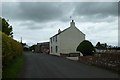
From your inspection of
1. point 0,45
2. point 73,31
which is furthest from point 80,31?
point 0,45

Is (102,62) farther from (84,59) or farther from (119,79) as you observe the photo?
(119,79)

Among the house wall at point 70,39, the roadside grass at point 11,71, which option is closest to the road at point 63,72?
the roadside grass at point 11,71

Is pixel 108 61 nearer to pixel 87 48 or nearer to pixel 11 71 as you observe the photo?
pixel 11 71

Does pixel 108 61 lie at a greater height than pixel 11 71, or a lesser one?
greater

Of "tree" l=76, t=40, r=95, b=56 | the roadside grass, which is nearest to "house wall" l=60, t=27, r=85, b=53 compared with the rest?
"tree" l=76, t=40, r=95, b=56

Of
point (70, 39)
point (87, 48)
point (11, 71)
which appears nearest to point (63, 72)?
point (11, 71)

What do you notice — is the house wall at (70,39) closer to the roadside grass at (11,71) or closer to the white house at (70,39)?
the white house at (70,39)

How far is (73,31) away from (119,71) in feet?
127

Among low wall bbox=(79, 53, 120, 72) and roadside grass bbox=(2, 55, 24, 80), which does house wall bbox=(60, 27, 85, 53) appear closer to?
low wall bbox=(79, 53, 120, 72)

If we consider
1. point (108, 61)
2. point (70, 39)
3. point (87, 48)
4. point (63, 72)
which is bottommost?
point (63, 72)

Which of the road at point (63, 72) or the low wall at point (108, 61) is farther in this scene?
the low wall at point (108, 61)

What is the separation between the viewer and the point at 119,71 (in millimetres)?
18094

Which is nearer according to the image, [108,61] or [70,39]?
[108,61]

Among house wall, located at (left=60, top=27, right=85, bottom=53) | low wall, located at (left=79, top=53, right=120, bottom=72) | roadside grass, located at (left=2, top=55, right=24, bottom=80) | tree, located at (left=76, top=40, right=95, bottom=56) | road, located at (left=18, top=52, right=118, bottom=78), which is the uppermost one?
house wall, located at (left=60, top=27, right=85, bottom=53)
